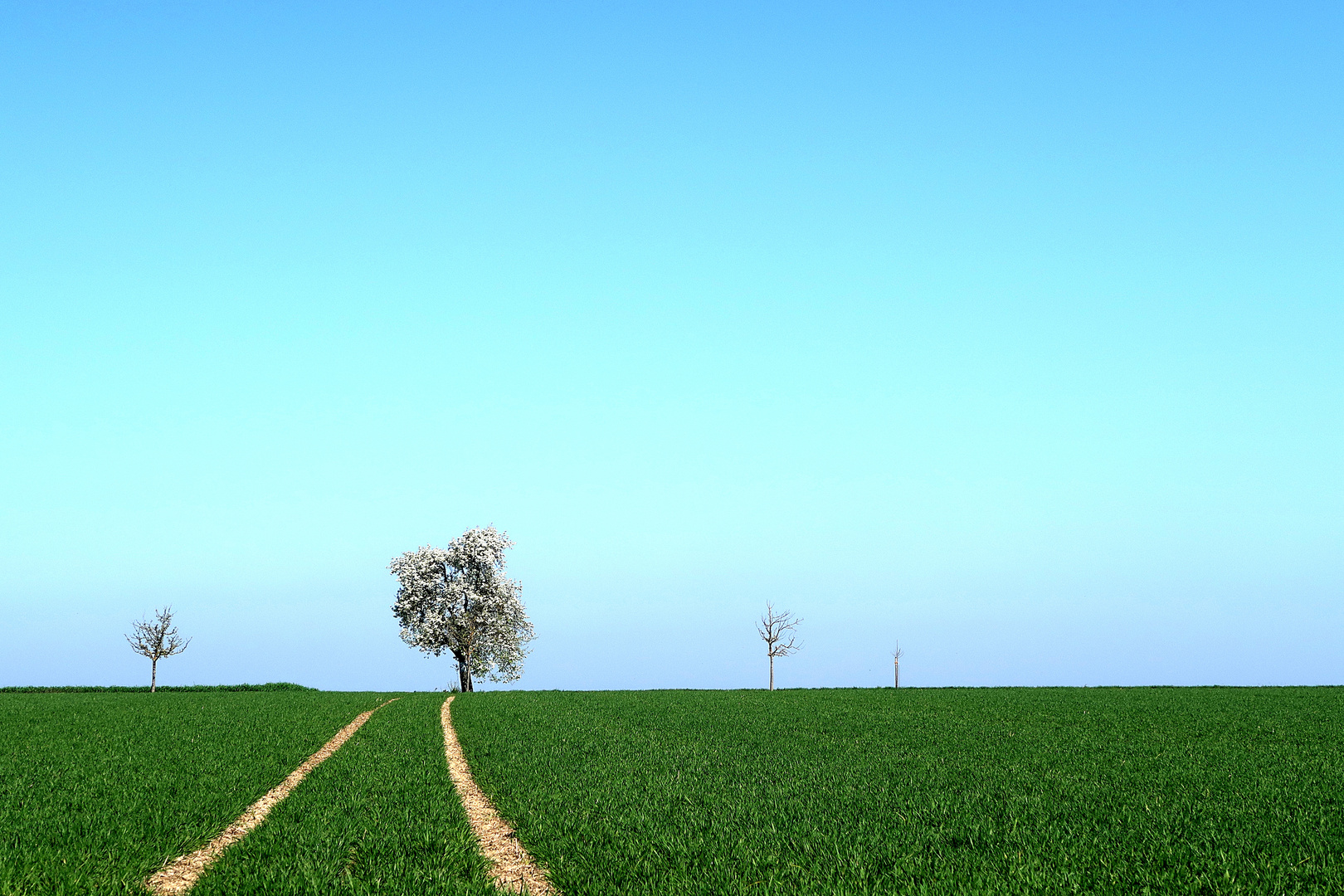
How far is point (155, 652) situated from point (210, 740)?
64.5 meters

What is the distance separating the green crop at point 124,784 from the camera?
1207 cm

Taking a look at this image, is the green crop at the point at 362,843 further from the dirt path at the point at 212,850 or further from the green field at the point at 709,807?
the dirt path at the point at 212,850

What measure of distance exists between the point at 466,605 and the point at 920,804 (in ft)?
213

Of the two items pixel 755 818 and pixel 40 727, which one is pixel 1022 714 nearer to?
pixel 755 818

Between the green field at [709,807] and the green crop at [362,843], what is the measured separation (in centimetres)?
5

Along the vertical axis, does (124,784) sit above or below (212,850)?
below

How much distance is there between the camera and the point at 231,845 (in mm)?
13164

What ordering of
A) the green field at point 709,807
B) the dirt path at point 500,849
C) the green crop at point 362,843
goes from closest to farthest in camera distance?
the green crop at point 362,843 → the dirt path at point 500,849 → the green field at point 709,807

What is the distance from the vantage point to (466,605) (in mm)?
77375

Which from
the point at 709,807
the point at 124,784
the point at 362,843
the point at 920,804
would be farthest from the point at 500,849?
the point at 124,784

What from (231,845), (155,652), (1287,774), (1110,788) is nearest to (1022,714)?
(1287,774)

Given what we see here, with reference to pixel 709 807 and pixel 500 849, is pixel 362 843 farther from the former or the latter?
pixel 709 807

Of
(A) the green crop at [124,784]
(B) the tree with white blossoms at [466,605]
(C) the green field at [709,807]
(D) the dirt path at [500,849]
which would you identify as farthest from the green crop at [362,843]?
(B) the tree with white blossoms at [466,605]

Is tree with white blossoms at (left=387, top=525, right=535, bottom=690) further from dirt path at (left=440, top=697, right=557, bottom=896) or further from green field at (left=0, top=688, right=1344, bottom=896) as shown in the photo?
dirt path at (left=440, top=697, right=557, bottom=896)
